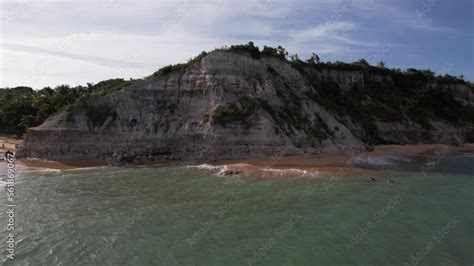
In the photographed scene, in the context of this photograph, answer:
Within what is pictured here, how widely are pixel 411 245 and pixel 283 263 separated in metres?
5.45

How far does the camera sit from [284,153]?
129 ft

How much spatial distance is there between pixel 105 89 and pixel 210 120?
15770 millimetres

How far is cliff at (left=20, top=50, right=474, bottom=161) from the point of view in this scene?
130ft

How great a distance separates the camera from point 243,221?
17797mm

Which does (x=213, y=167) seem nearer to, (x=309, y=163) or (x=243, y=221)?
(x=309, y=163)

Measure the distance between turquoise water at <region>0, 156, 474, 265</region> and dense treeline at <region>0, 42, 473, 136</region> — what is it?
67.2 feet

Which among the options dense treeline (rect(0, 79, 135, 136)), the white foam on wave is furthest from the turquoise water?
dense treeline (rect(0, 79, 135, 136))

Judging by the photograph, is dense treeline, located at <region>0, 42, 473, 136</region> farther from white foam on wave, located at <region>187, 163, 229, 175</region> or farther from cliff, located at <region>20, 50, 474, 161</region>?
white foam on wave, located at <region>187, 163, 229, 175</region>

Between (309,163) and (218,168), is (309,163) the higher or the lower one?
the higher one

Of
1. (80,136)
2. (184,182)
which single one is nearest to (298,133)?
(184,182)

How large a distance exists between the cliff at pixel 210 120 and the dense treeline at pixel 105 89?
0.92m

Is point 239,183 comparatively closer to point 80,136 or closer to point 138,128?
point 138,128

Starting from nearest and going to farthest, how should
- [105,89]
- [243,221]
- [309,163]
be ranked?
[243,221] → [309,163] → [105,89]

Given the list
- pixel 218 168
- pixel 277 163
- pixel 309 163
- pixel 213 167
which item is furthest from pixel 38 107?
pixel 309 163
